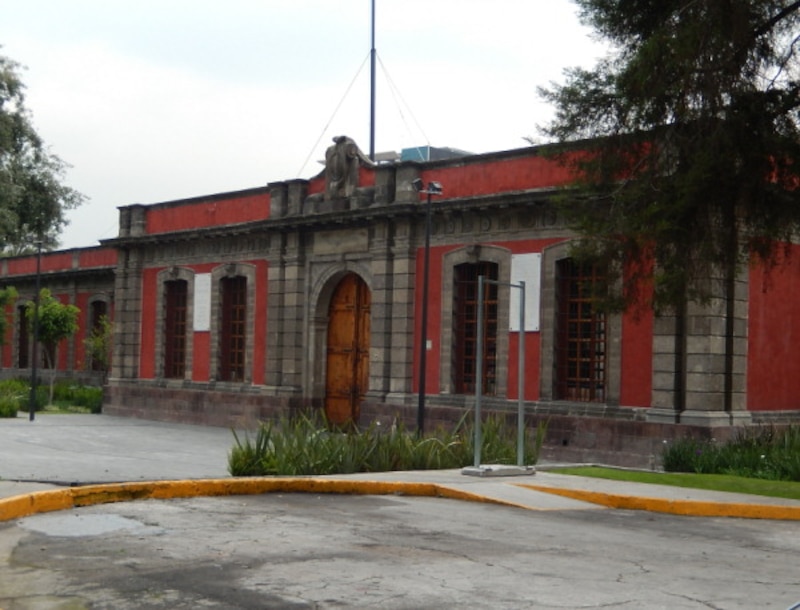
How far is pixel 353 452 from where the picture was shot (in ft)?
51.3

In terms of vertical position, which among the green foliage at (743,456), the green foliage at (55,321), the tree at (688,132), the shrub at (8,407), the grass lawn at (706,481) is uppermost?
the tree at (688,132)

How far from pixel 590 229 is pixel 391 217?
33.9 feet

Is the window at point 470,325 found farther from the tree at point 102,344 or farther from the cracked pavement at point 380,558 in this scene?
the tree at point 102,344

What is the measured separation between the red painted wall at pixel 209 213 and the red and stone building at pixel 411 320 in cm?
6

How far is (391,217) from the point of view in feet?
83.6

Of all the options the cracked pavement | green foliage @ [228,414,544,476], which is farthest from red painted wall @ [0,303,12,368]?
the cracked pavement

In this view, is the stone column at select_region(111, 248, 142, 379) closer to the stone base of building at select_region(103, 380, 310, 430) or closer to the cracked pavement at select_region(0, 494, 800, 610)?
the stone base of building at select_region(103, 380, 310, 430)

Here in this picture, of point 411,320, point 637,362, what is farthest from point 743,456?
point 411,320

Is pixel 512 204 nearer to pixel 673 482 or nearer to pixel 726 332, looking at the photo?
pixel 726 332

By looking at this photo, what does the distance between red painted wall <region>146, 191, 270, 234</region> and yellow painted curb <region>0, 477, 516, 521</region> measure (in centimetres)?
1699

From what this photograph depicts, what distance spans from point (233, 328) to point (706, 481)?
17725 mm

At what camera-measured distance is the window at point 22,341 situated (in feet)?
148

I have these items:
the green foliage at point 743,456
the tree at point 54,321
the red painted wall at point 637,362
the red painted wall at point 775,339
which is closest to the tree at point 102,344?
the tree at point 54,321

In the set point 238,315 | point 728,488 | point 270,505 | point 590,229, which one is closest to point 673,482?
point 728,488
